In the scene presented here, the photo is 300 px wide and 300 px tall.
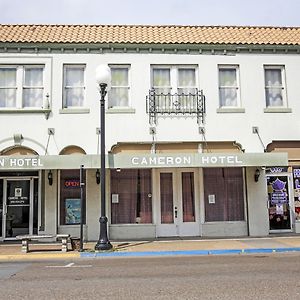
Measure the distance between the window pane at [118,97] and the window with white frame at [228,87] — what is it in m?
3.70

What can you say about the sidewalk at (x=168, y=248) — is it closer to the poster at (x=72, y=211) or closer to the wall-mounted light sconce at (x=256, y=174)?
the poster at (x=72, y=211)

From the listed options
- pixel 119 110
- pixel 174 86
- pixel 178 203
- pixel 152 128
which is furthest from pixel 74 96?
pixel 178 203

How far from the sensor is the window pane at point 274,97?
693 inches

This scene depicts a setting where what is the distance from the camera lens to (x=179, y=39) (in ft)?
57.6

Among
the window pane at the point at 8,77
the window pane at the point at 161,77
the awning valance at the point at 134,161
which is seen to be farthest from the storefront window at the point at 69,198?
the window pane at the point at 161,77

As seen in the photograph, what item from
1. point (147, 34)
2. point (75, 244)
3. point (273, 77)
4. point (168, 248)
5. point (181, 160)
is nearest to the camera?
point (168, 248)

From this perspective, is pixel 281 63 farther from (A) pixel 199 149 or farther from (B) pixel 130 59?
(B) pixel 130 59

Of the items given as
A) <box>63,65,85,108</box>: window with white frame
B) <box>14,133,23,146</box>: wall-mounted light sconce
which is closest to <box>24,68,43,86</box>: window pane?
<box>63,65,85,108</box>: window with white frame

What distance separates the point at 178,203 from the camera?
55.3 ft

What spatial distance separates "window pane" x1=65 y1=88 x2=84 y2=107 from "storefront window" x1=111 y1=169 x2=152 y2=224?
297 cm

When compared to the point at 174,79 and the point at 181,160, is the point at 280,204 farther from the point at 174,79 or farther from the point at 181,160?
the point at 174,79

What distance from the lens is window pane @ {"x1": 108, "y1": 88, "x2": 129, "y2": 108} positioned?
17078 millimetres

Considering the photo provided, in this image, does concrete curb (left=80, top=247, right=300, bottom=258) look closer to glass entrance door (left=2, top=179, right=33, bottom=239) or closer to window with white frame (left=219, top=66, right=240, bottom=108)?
glass entrance door (left=2, top=179, right=33, bottom=239)

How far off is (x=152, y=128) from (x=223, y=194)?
373 cm
